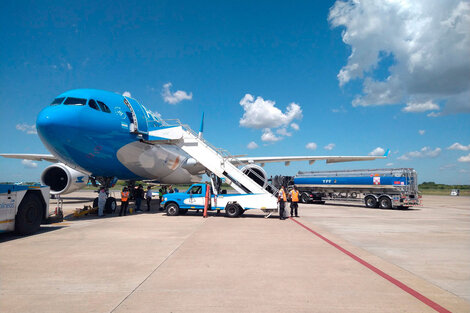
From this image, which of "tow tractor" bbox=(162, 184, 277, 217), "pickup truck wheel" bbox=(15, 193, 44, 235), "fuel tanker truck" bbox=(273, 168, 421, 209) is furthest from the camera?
"fuel tanker truck" bbox=(273, 168, 421, 209)

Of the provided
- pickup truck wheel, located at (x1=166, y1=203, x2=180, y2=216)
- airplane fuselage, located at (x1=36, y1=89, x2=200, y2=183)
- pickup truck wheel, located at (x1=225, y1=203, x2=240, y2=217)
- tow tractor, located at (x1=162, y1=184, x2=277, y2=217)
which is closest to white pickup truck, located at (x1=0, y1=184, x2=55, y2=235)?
airplane fuselage, located at (x1=36, y1=89, x2=200, y2=183)

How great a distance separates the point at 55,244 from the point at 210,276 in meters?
4.80

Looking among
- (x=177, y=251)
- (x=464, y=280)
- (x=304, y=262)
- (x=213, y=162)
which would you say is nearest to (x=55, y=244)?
(x=177, y=251)

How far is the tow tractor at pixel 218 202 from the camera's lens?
12.9m

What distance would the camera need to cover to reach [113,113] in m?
11.7

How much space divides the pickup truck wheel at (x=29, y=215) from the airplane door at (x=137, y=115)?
4.75 metres

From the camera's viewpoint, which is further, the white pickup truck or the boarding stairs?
the boarding stairs

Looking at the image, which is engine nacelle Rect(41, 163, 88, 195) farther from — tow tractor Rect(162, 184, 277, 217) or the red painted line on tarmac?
the red painted line on tarmac

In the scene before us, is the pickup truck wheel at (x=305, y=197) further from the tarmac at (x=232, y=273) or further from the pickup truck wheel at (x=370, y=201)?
the tarmac at (x=232, y=273)

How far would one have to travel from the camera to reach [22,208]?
26.7 ft

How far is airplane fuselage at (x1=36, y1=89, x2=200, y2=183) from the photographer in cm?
1034

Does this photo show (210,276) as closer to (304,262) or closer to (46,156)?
(304,262)

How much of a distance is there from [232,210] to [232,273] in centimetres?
825

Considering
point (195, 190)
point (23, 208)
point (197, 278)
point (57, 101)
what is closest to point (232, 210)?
point (195, 190)
